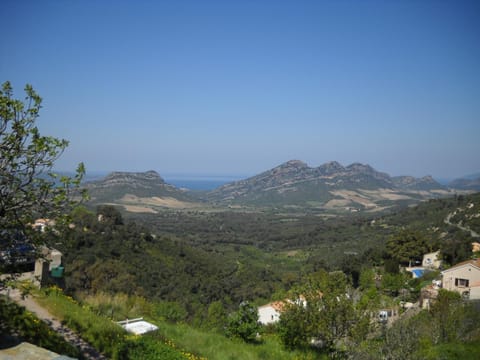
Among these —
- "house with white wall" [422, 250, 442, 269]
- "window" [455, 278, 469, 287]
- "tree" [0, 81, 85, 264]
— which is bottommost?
"house with white wall" [422, 250, 442, 269]

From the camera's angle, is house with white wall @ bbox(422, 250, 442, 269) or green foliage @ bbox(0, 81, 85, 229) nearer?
green foliage @ bbox(0, 81, 85, 229)

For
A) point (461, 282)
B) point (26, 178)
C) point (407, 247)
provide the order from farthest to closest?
point (407, 247) → point (461, 282) → point (26, 178)

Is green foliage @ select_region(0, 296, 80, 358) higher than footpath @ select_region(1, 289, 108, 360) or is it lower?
higher

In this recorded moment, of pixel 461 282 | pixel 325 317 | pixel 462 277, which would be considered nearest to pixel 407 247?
pixel 462 277

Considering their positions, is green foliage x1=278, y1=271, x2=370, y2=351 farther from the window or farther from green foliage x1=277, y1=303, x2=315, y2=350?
the window

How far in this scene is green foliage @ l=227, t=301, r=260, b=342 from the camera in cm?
1257

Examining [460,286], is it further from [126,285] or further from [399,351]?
[126,285]

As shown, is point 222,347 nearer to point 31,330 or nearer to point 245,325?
point 245,325

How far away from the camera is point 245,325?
1253 centimetres

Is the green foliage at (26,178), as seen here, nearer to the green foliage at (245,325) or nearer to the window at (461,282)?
the green foliage at (245,325)

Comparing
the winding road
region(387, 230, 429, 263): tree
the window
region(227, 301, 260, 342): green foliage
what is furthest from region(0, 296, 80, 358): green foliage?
the winding road

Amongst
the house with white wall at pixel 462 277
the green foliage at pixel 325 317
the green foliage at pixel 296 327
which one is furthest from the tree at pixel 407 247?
the green foliage at pixel 296 327

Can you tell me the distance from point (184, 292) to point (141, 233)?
14.8 meters

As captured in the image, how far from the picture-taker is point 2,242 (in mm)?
6195
